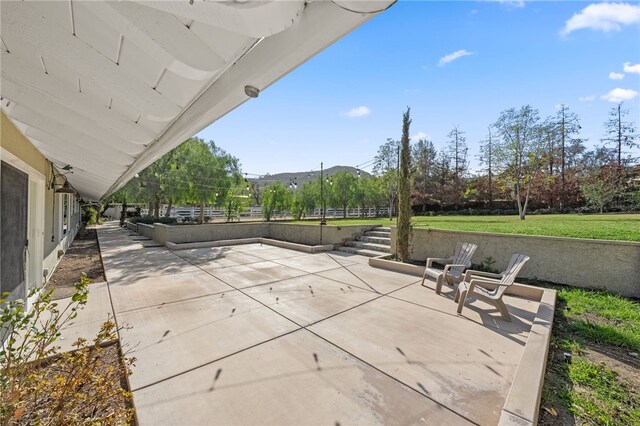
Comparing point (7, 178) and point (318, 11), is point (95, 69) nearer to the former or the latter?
point (318, 11)

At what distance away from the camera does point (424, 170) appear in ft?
118

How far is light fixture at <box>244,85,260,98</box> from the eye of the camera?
1917 mm

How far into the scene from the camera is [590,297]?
5.13 metres

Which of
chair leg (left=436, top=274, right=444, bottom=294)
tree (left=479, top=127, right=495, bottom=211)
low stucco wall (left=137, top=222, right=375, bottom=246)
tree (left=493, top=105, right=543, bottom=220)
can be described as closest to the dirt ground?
low stucco wall (left=137, top=222, right=375, bottom=246)

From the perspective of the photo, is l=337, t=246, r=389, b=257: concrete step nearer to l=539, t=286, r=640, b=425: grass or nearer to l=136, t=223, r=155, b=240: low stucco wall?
l=539, t=286, r=640, b=425: grass

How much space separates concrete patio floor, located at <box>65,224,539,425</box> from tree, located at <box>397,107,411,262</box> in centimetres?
172

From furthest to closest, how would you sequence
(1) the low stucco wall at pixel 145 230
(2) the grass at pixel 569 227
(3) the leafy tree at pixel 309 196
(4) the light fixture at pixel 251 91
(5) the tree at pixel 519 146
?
1. (3) the leafy tree at pixel 309 196
2. (5) the tree at pixel 519 146
3. (1) the low stucco wall at pixel 145 230
4. (2) the grass at pixel 569 227
5. (4) the light fixture at pixel 251 91

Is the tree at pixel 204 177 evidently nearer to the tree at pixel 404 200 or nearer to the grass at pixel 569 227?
the grass at pixel 569 227

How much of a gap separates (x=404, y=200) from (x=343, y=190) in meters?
24.5

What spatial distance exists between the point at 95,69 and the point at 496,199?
122 ft

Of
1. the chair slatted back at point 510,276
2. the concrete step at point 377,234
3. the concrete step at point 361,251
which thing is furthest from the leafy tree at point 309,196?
the chair slatted back at point 510,276

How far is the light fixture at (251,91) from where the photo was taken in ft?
6.29

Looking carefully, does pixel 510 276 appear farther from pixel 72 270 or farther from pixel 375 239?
pixel 72 270

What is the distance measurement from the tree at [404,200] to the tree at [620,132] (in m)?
35.3
